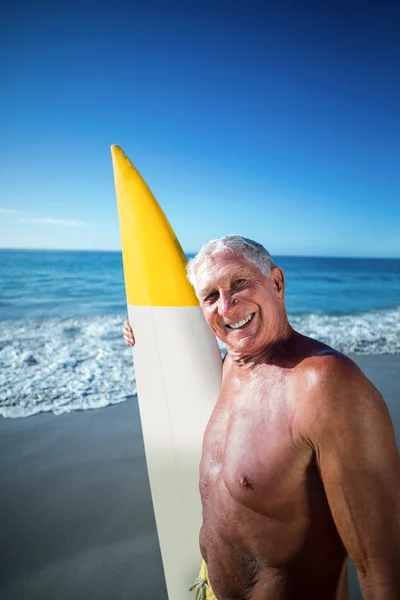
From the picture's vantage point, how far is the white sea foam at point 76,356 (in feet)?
16.3

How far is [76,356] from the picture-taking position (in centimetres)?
731

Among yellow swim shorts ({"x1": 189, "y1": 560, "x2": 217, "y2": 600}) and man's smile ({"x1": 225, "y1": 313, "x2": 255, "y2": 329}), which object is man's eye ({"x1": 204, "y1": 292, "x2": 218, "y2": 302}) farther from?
yellow swim shorts ({"x1": 189, "y1": 560, "x2": 217, "y2": 600})

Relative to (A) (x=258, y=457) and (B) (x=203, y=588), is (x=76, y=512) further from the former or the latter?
(A) (x=258, y=457)

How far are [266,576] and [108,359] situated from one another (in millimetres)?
5948

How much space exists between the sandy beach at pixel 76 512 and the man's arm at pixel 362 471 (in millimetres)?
1654

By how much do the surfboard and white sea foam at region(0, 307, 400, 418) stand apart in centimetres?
252

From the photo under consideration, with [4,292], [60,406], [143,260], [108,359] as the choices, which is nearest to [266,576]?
[143,260]

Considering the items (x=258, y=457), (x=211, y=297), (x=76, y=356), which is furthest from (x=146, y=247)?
(x=76, y=356)

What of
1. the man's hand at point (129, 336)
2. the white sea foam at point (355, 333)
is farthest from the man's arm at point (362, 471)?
the white sea foam at point (355, 333)

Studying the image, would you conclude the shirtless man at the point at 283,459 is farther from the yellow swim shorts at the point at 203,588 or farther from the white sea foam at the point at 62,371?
the white sea foam at the point at 62,371

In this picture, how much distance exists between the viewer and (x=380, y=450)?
98cm

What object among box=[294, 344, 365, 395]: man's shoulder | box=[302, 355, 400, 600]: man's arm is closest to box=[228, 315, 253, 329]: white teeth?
box=[294, 344, 365, 395]: man's shoulder

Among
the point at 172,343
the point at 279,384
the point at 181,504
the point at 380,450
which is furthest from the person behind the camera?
the point at 172,343

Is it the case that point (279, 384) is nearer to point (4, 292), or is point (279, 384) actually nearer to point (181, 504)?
point (181, 504)
